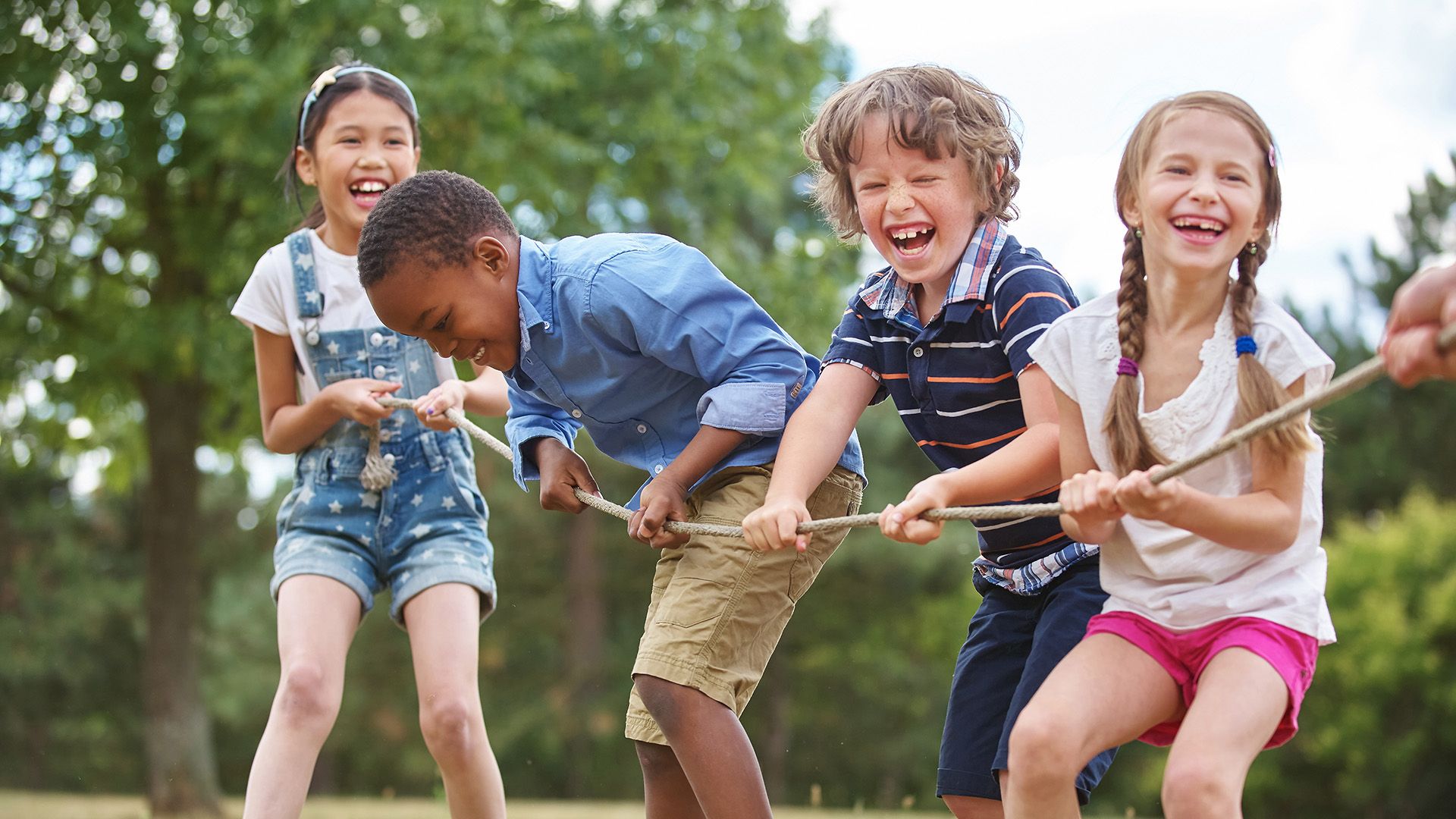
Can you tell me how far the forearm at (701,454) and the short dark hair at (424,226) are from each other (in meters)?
→ 0.65

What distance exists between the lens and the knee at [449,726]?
336 centimetres

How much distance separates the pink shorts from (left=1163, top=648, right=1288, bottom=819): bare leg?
0.03 metres

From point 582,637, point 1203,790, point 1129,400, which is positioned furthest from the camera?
point 582,637

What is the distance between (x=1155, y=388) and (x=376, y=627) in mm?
22650


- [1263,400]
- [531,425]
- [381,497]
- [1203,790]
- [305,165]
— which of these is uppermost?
[305,165]

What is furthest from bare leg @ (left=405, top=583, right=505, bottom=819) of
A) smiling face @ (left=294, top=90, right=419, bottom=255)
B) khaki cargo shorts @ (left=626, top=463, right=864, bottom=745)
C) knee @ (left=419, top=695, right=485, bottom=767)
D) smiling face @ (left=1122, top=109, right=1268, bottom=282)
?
smiling face @ (left=1122, top=109, right=1268, bottom=282)

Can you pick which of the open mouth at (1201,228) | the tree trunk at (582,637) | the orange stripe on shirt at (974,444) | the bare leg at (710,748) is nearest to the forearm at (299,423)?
the bare leg at (710,748)

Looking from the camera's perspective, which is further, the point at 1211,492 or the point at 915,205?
the point at 915,205

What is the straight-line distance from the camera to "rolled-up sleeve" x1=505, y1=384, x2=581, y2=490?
3.42 meters

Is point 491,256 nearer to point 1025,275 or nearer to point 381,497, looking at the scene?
point 381,497

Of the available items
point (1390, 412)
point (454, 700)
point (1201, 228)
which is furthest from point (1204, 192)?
point (1390, 412)

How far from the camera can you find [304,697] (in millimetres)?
3305

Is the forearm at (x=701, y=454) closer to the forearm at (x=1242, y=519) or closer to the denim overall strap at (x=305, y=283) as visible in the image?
the forearm at (x=1242, y=519)

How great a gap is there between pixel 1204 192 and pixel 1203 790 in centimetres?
103
